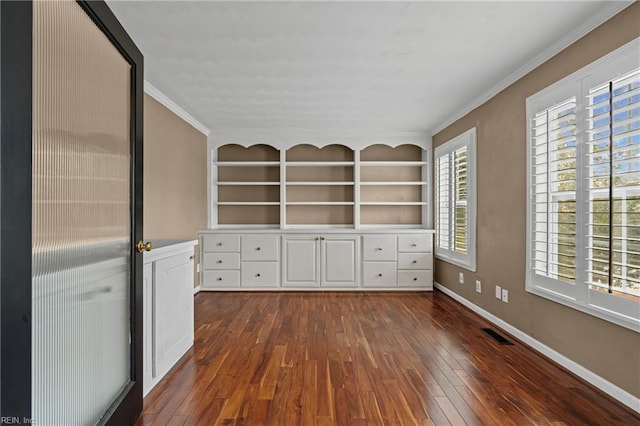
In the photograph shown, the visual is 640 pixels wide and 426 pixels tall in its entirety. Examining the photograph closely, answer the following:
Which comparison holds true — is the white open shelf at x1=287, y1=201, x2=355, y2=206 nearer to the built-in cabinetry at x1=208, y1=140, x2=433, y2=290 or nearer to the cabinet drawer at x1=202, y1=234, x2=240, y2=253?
the built-in cabinetry at x1=208, y1=140, x2=433, y2=290

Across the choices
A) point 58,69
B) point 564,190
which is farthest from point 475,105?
point 58,69

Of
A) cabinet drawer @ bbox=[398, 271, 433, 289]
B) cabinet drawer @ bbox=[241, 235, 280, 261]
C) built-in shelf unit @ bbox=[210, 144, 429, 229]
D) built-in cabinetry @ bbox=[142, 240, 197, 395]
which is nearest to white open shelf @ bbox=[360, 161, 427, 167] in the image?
built-in shelf unit @ bbox=[210, 144, 429, 229]

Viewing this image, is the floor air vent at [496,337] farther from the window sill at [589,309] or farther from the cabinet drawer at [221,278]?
the cabinet drawer at [221,278]

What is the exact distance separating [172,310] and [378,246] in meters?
3.04

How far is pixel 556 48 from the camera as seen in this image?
96.6 inches

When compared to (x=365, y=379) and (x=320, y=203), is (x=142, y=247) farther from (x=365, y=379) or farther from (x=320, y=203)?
(x=320, y=203)

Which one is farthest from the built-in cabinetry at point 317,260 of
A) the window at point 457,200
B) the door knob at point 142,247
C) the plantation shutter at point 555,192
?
the door knob at point 142,247

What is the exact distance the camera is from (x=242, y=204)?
518 centimetres

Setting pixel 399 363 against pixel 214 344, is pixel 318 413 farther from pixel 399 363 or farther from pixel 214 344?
pixel 214 344

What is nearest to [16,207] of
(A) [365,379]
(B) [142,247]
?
(B) [142,247]

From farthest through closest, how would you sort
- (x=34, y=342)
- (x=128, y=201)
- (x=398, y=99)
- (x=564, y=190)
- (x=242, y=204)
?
(x=242, y=204), (x=398, y=99), (x=564, y=190), (x=128, y=201), (x=34, y=342)

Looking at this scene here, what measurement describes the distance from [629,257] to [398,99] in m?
2.42

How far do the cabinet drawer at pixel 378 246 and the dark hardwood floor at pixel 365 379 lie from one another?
133 centimetres

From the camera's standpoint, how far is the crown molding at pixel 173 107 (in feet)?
10.9
